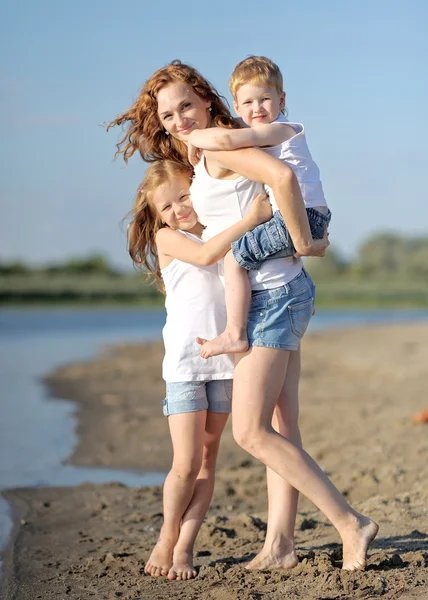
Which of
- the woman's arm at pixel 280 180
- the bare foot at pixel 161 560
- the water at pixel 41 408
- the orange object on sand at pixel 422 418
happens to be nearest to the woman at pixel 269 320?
the woman's arm at pixel 280 180

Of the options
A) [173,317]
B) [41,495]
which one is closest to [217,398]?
[173,317]

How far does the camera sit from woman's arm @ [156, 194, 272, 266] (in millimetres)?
3494

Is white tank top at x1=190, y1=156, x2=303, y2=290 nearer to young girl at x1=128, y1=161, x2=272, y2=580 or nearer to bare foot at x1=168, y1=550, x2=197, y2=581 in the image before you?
young girl at x1=128, y1=161, x2=272, y2=580

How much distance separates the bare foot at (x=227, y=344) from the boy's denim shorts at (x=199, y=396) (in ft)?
0.77

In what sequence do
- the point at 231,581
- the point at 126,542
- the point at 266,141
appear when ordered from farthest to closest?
the point at 126,542 → the point at 231,581 → the point at 266,141

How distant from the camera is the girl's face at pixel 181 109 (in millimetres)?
3699

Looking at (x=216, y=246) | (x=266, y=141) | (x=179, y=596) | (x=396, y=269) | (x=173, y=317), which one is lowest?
(x=396, y=269)

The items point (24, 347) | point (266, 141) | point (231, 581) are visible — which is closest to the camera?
point (266, 141)

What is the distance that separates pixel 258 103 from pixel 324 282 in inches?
1815

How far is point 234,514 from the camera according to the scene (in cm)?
530

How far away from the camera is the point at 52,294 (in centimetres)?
3906

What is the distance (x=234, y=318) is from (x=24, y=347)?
15.2 m

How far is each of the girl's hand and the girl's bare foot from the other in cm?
141

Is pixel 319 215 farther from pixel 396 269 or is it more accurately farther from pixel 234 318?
pixel 396 269
